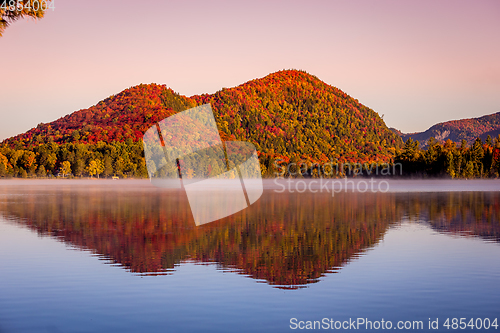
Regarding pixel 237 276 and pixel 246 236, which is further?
pixel 246 236

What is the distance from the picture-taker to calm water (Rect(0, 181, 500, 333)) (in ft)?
45.0

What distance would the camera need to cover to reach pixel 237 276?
18719mm

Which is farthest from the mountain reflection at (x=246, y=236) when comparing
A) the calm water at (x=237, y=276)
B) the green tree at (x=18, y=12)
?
the green tree at (x=18, y=12)

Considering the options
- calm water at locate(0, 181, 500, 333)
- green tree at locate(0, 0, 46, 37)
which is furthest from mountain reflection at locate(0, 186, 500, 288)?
green tree at locate(0, 0, 46, 37)

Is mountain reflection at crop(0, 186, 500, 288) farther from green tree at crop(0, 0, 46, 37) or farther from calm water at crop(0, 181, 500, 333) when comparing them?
green tree at crop(0, 0, 46, 37)

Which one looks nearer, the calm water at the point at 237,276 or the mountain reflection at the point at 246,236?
the calm water at the point at 237,276

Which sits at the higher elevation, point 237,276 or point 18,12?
point 18,12

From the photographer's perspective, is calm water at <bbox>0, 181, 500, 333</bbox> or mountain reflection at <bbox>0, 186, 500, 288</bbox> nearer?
calm water at <bbox>0, 181, 500, 333</bbox>

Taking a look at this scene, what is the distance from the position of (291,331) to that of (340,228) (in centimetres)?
2187

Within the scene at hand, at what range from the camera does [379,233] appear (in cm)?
3189

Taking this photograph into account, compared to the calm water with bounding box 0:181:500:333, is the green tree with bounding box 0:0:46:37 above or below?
above

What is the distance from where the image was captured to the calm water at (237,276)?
13.7 metres

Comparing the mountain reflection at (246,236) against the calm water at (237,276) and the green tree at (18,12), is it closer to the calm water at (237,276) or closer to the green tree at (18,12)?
the calm water at (237,276)

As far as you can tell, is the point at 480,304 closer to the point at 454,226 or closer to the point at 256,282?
the point at 256,282
